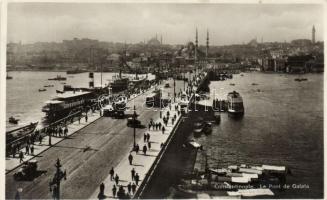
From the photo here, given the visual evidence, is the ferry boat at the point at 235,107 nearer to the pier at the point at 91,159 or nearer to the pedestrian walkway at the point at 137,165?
the pier at the point at 91,159

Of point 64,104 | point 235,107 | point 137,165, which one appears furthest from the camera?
point 235,107

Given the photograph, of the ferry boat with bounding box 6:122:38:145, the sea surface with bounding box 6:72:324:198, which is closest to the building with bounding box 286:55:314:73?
the sea surface with bounding box 6:72:324:198

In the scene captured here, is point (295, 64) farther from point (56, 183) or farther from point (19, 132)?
point (56, 183)

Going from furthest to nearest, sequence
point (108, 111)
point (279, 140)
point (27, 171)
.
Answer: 1. point (108, 111)
2. point (279, 140)
3. point (27, 171)

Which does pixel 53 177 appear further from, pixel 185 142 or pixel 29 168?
pixel 185 142

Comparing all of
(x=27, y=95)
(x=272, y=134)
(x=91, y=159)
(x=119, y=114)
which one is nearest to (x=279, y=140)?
(x=272, y=134)

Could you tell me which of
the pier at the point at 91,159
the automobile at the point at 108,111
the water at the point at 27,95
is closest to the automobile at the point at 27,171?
the pier at the point at 91,159
